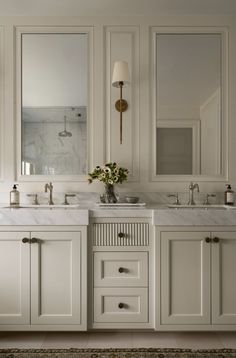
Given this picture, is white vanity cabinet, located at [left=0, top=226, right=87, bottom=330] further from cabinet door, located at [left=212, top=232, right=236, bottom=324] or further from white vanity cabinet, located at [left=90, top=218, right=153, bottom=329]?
cabinet door, located at [left=212, top=232, right=236, bottom=324]

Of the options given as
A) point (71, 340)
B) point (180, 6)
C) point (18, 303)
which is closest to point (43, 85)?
point (180, 6)

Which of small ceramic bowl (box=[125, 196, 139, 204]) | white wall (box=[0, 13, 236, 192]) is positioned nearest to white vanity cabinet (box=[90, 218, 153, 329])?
small ceramic bowl (box=[125, 196, 139, 204])

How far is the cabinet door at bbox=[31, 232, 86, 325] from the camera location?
212 cm

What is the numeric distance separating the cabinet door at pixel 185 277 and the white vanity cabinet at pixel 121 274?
0.11 m

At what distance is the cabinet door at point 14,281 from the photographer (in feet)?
A: 6.95

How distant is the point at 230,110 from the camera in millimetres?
2617

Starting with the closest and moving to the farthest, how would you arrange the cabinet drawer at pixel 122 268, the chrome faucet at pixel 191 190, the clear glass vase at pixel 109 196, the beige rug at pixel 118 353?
the beige rug at pixel 118 353, the cabinet drawer at pixel 122 268, the clear glass vase at pixel 109 196, the chrome faucet at pixel 191 190

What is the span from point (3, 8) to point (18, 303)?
87.7 inches

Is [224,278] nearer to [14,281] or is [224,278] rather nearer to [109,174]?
[109,174]

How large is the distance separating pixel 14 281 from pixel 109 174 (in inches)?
Answer: 39.2

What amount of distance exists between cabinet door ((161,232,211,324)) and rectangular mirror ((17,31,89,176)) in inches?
38.2

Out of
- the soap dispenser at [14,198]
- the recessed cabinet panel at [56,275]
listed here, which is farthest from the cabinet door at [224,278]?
the soap dispenser at [14,198]

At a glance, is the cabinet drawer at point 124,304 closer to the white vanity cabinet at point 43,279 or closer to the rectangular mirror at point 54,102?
the white vanity cabinet at point 43,279

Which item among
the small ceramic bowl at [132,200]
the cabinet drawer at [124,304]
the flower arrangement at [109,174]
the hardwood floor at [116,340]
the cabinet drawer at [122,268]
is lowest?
the hardwood floor at [116,340]
